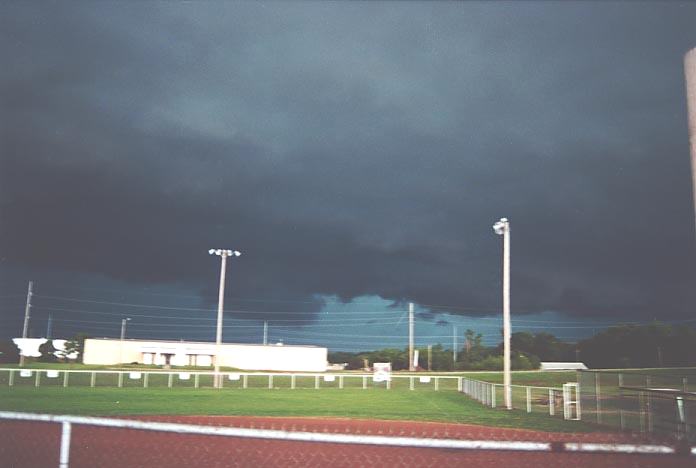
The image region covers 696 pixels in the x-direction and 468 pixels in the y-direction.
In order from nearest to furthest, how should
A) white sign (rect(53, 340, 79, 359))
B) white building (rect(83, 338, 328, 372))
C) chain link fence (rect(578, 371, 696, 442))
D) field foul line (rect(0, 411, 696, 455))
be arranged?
field foul line (rect(0, 411, 696, 455)) → chain link fence (rect(578, 371, 696, 442)) → white building (rect(83, 338, 328, 372)) → white sign (rect(53, 340, 79, 359))

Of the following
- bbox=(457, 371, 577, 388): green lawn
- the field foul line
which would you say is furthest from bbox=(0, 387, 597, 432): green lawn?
bbox=(457, 371, 577, 388): green lawn

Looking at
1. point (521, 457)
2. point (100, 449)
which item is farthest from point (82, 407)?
point (521, 457)

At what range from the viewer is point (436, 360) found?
93.6 meters

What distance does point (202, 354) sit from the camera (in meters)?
84.7

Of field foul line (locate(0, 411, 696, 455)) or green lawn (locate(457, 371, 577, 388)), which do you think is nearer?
field foul line (locate(0, 411, 696, 455))

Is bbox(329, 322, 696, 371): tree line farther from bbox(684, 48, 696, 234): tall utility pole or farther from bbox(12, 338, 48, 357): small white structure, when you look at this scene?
bbox(684, 48, 696, 234): tall utility pole

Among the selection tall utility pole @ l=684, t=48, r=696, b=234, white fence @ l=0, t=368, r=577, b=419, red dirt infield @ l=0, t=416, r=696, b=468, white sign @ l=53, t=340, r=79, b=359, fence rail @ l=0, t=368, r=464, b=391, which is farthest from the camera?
white sign @ l=53, t=340, r=79, b=359

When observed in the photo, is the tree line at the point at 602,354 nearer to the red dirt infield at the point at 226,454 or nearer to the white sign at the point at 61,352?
the white sign at the point at 61,352

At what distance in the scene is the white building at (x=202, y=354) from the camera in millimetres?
78188

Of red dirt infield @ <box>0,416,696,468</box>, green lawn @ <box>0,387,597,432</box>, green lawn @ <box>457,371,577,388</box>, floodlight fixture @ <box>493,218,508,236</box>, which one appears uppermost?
floodlight fixture @ <box>493,218,508,236</box>

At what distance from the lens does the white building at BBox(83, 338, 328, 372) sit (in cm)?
7819

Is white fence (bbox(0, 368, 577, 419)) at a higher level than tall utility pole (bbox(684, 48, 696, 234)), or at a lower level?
lower

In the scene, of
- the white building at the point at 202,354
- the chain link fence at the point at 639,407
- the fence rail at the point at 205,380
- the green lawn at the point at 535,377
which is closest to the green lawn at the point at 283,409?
the chain link fence at the point at 639,407

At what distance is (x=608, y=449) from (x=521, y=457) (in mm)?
8456
